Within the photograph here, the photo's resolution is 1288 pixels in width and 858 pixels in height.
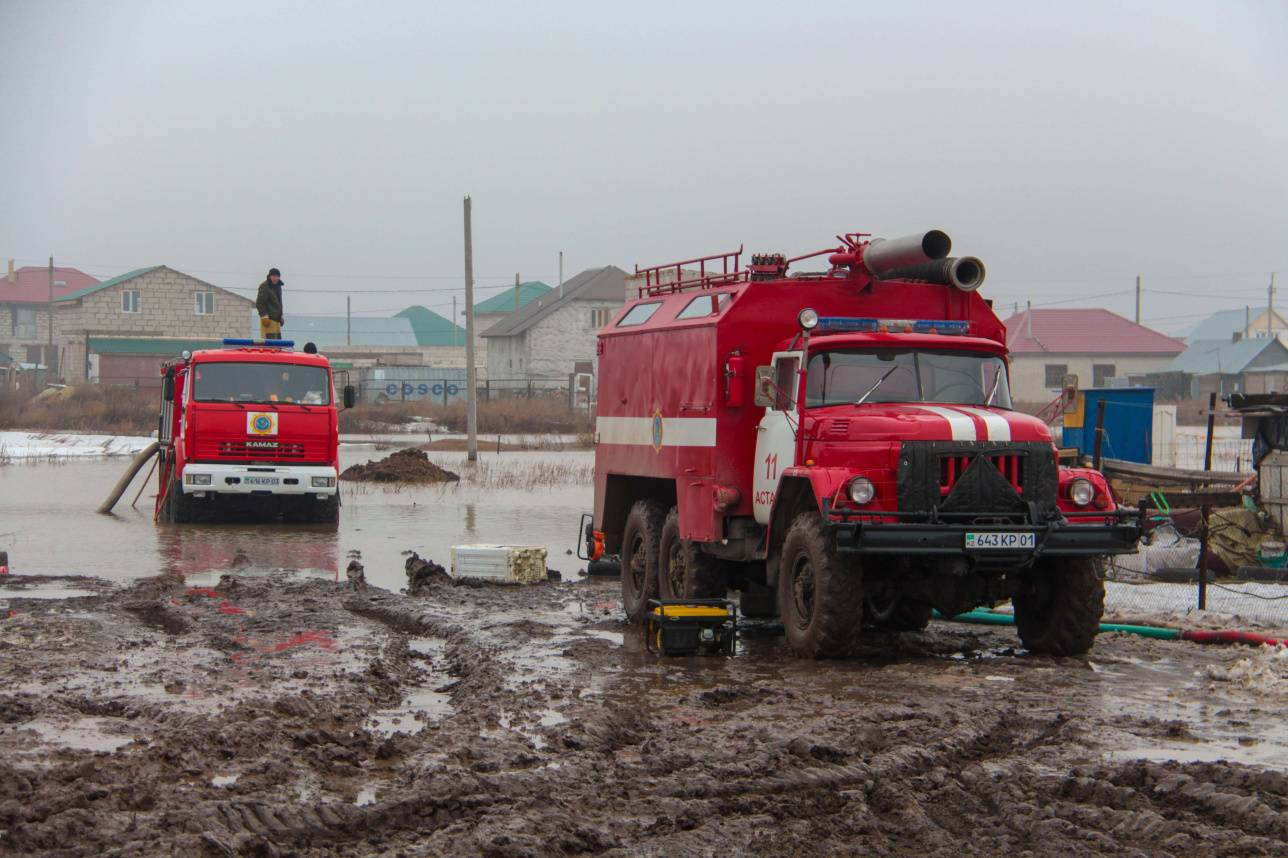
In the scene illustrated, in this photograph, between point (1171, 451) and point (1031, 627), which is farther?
point (1171, 451)

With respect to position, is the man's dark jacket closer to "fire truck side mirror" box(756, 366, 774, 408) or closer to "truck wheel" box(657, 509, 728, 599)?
"truck wheel" box(657, 509, 728, 599)

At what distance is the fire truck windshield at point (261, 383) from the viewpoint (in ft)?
72.9

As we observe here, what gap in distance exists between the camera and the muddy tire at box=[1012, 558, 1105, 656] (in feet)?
34.9

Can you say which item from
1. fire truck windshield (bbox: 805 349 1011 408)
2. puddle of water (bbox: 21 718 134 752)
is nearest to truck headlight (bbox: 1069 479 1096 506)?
fire truck windshield (bbox: 805 349 1011 408)

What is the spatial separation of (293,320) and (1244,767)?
112 metres

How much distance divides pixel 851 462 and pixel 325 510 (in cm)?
1359

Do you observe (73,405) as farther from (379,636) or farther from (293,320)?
(293,320)

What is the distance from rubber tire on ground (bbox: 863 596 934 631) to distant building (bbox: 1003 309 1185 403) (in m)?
72.5

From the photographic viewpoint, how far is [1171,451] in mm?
29875

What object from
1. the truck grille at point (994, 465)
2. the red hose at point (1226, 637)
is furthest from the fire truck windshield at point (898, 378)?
the red hose at point (1226, 637)

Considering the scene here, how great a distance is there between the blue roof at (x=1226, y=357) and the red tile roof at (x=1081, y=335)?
3.11ft

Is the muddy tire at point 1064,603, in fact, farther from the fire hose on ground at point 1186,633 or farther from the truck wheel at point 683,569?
the truck wheel at point 683,569

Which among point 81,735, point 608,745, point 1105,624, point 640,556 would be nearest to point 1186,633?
point 1105,624

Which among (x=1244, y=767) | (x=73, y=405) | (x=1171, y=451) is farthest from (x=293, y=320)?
(x=1244, y=767)
